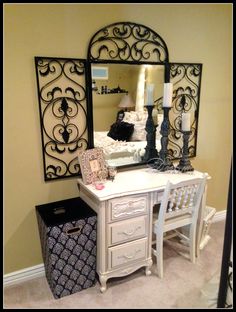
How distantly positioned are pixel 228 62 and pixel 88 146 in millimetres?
1727

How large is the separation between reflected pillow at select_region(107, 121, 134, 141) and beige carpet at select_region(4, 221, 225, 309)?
1142 mm

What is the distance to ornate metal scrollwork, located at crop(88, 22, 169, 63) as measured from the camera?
205cm

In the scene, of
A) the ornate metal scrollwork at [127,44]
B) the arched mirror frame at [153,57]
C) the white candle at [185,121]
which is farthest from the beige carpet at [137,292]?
the ornate metal scrollwork at [127,44]

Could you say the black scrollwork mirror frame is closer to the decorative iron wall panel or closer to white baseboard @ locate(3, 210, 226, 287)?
the decorative iron wall panel

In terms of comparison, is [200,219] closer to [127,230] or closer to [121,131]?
[127,230]

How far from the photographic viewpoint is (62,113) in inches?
80.1

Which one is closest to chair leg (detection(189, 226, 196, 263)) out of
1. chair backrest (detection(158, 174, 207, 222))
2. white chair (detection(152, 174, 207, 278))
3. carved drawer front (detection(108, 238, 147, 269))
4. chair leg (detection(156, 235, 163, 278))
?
white chair (detection(152, 174, 207, 278))

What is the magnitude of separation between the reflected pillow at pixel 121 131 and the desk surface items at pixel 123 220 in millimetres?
358

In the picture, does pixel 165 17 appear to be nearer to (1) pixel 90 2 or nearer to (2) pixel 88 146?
(1) pixel 90 2

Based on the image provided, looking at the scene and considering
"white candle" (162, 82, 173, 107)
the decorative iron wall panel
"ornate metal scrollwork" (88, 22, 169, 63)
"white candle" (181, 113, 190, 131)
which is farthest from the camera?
"white candle" (181, 113, 190, 131)

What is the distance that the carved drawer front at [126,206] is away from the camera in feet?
6.14

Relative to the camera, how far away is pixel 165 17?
227 centimetres

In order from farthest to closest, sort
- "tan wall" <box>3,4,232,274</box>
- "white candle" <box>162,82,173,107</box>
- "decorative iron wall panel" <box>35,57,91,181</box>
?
1. "white candle" <box>162,82,173,107</box>
2. "decorative iron wall panel" <box>35,57,91,181</box>
3. "tan wall" <box>3,4,232,274</box>

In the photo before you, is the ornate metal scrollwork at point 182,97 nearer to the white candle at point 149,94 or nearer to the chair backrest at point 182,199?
the white candle at point 149,94
